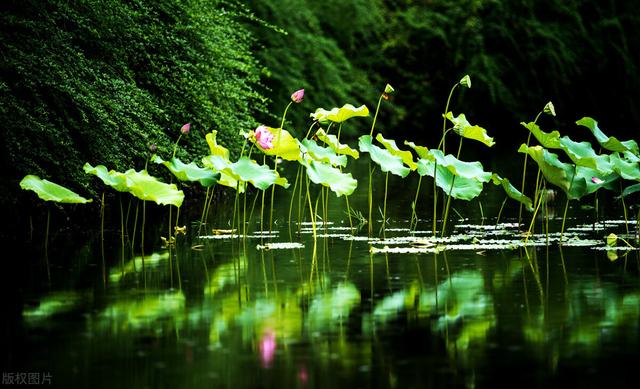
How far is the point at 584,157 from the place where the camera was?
188 inches

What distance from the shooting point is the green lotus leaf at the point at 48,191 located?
4.63 meters

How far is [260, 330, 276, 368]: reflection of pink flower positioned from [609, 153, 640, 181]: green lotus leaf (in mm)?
2521

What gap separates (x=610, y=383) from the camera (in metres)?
2.39

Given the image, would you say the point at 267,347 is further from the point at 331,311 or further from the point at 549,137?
the point at 549,137

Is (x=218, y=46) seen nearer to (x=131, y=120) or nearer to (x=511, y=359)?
Answer: (x=131, y=120)

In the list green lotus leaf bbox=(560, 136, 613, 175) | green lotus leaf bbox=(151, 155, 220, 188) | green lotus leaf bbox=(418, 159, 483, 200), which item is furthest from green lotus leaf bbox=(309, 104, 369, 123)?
green lotus leaf bbox=(560, 136, 613, 175)

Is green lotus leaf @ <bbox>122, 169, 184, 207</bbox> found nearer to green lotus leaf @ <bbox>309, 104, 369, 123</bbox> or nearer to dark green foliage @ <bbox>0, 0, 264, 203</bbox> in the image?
dark green foliage @ <bbox>0, 0, 264, 203</bbox>

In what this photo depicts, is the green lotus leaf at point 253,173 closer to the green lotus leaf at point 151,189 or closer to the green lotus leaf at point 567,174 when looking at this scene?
the green lotus leaf at point 151,189

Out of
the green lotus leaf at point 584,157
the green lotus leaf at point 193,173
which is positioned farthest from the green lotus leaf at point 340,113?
the green lotus leaf at point 584,157

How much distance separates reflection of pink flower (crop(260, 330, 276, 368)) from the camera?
8.64 ft

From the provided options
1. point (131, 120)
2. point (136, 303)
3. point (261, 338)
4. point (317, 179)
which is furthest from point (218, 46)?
point (261, 338)

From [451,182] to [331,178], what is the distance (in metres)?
0.62

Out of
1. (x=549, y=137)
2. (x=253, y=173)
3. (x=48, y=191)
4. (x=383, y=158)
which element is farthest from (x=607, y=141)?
(x=48, y=191)

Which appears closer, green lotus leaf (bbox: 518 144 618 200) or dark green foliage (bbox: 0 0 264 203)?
green lotus leaf (bbox: 518 144 618 200)
